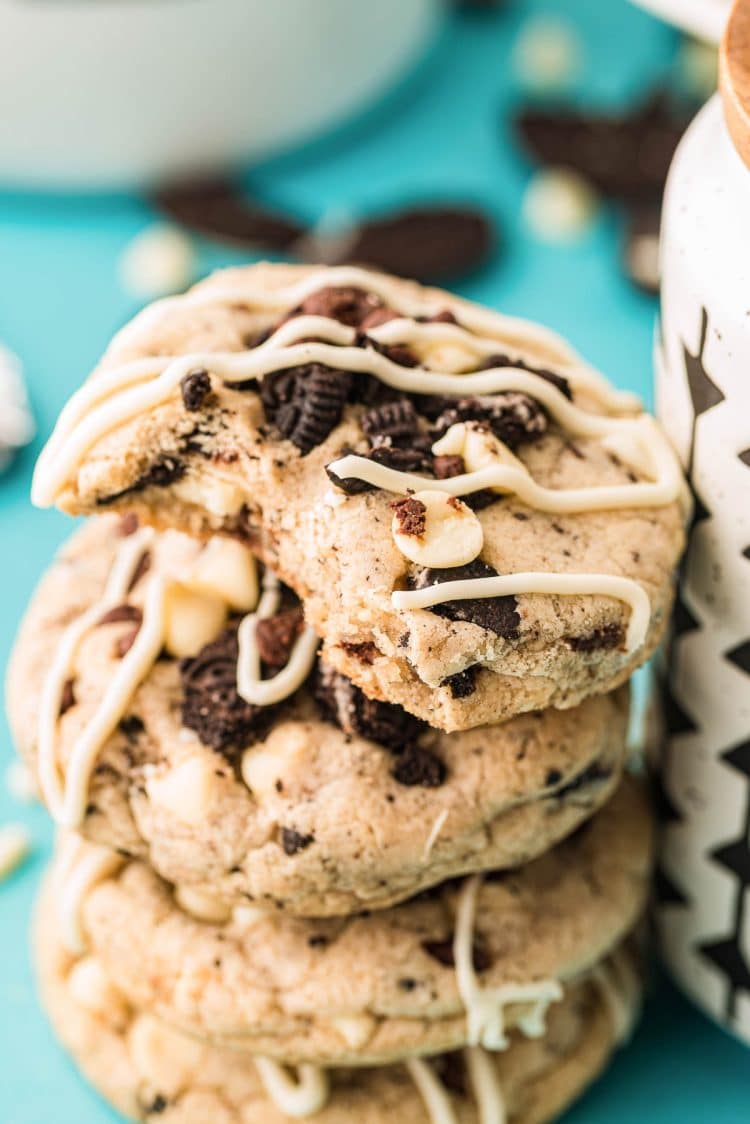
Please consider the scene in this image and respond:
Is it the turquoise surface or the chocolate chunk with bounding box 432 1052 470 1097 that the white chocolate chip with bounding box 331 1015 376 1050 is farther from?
the turquoise surface

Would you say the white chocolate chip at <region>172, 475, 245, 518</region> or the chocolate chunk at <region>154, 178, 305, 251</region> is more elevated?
the white chocolate chip at <region>172, 475, 245, 518</region>

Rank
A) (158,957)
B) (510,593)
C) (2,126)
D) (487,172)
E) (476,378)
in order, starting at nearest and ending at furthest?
(510,593) < (476,378) < (158,957) < (2,126) < (487,172)

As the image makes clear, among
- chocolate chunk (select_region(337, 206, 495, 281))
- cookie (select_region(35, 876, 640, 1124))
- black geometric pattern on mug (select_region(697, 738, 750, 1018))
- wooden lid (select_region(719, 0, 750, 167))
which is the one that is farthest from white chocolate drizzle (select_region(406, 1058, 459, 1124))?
chocolate chunk (select_region(337, 206, 495, 281))

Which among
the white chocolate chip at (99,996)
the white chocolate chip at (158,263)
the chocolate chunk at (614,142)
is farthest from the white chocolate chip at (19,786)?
A: the chocolate chunk at (614,142)

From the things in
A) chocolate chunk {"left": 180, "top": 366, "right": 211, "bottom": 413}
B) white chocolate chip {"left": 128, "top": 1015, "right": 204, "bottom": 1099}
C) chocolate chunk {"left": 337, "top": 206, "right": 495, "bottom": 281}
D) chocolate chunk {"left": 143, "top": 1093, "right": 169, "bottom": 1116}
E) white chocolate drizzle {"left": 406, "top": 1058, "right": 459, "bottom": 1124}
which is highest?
chocolate chunk {"left": 180, "top": 366, "right": 211, "bottom": 413}

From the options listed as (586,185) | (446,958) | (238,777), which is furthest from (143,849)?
(586,185)

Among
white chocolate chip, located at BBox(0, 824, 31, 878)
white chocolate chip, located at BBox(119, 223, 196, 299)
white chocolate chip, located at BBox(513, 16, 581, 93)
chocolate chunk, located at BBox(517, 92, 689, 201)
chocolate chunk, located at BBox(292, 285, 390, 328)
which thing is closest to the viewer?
chocolate chunk, located at BBox(292, 285, 390, 328)

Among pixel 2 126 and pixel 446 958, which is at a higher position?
pixel 2 126

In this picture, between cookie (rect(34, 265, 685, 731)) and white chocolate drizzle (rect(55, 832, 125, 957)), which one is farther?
white chocolate drizzle (rect(55, 832, 125, 957))

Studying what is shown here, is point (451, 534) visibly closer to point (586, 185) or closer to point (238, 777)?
point (238, 777)
